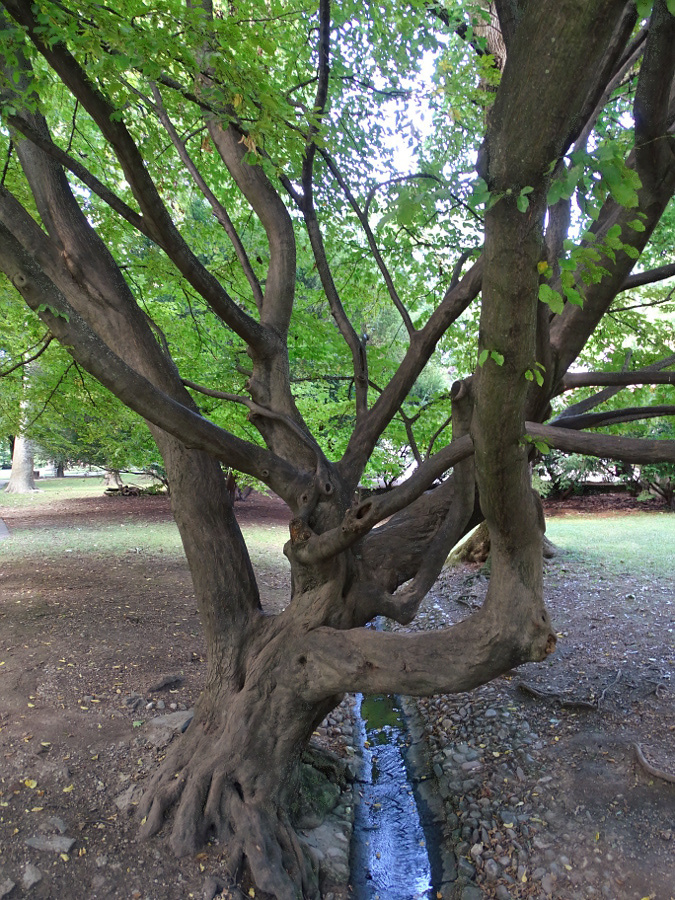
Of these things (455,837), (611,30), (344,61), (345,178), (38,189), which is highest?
(344,61)

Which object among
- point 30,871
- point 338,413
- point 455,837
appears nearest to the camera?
point 30,871

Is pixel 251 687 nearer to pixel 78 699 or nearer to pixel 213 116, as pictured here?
pixel 78 699

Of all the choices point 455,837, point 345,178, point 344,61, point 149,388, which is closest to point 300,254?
point 345,178

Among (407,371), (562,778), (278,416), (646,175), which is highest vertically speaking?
(646,175)

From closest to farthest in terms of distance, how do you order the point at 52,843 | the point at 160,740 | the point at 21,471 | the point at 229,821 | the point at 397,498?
the point at 52,843 → the point at 397,498 → the point at 229,821 → the point at 160,740 → the point at 21,471

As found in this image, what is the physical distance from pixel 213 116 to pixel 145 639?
5088mm

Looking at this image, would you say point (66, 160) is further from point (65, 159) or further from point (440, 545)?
point (440, 545)

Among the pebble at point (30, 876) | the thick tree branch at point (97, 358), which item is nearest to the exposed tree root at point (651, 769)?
the thick tree branch at point (97, 358)

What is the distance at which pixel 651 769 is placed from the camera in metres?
3.98

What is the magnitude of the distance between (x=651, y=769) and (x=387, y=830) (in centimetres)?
195

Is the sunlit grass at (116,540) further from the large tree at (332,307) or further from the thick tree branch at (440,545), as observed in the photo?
the thick tree branch at (440,545)

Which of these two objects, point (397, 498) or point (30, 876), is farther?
point (397, 498)

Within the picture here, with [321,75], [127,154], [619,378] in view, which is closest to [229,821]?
[619,378]

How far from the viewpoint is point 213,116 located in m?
3.74
